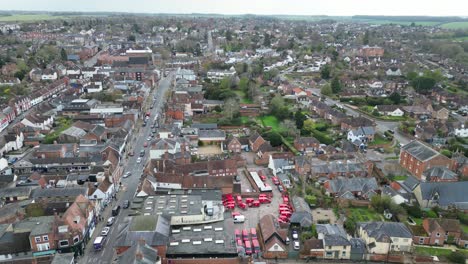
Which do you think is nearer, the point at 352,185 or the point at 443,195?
the point at 443,195

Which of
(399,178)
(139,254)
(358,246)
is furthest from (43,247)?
(399,178)

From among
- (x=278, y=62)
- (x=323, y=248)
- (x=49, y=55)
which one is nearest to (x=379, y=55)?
(x=278, y=62)

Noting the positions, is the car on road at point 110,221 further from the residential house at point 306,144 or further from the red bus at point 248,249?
the residential house at point 306,144

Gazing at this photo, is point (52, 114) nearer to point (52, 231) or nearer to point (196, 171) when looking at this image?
point (196, 171)

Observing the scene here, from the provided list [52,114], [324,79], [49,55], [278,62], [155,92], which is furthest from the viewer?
[278,62]

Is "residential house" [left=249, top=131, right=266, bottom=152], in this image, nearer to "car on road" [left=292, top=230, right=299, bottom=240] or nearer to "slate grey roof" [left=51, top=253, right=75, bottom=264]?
"car on road" [left=292, top=230, right=299, bottom=240]

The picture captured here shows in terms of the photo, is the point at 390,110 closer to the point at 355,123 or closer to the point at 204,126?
the point at 355,123
